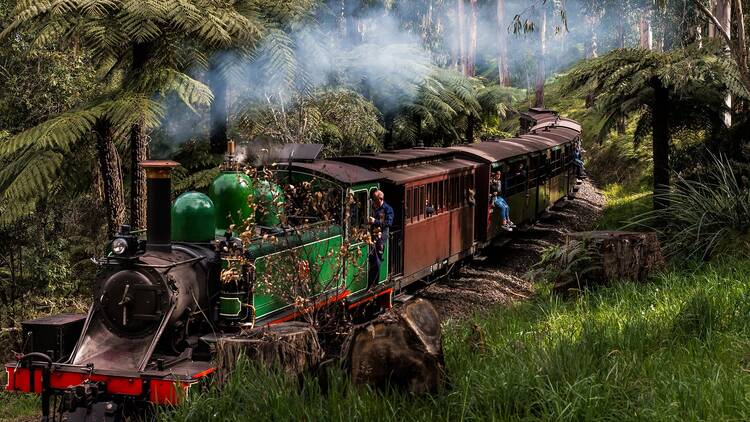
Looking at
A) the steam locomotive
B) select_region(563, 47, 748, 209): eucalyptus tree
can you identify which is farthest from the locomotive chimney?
select_region(563, 47, 748, 209): eucalyptus tree

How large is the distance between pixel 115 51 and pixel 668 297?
663 centimetres

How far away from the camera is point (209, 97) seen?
891 centimetres

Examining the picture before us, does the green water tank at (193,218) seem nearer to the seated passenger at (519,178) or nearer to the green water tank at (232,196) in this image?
the green water tank at (232,196)

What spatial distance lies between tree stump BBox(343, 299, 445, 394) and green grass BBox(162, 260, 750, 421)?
0.30 ft

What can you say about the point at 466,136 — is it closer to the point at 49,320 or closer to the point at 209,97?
the point at 209,97

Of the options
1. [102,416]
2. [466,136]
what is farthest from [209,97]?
[466,136]

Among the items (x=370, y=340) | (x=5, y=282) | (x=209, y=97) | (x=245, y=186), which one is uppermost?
(x=209, y=97)

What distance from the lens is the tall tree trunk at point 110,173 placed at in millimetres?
9562

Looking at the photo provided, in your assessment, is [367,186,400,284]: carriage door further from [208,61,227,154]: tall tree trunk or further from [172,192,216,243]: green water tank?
[172,192,216,243]: green water tank

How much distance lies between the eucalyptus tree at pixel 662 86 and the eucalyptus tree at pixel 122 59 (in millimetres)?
5099

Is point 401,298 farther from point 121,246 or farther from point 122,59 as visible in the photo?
point 121,246

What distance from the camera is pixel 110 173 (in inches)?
385

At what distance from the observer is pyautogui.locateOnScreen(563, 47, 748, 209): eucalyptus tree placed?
10.7 meters

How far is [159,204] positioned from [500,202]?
26.5ft
